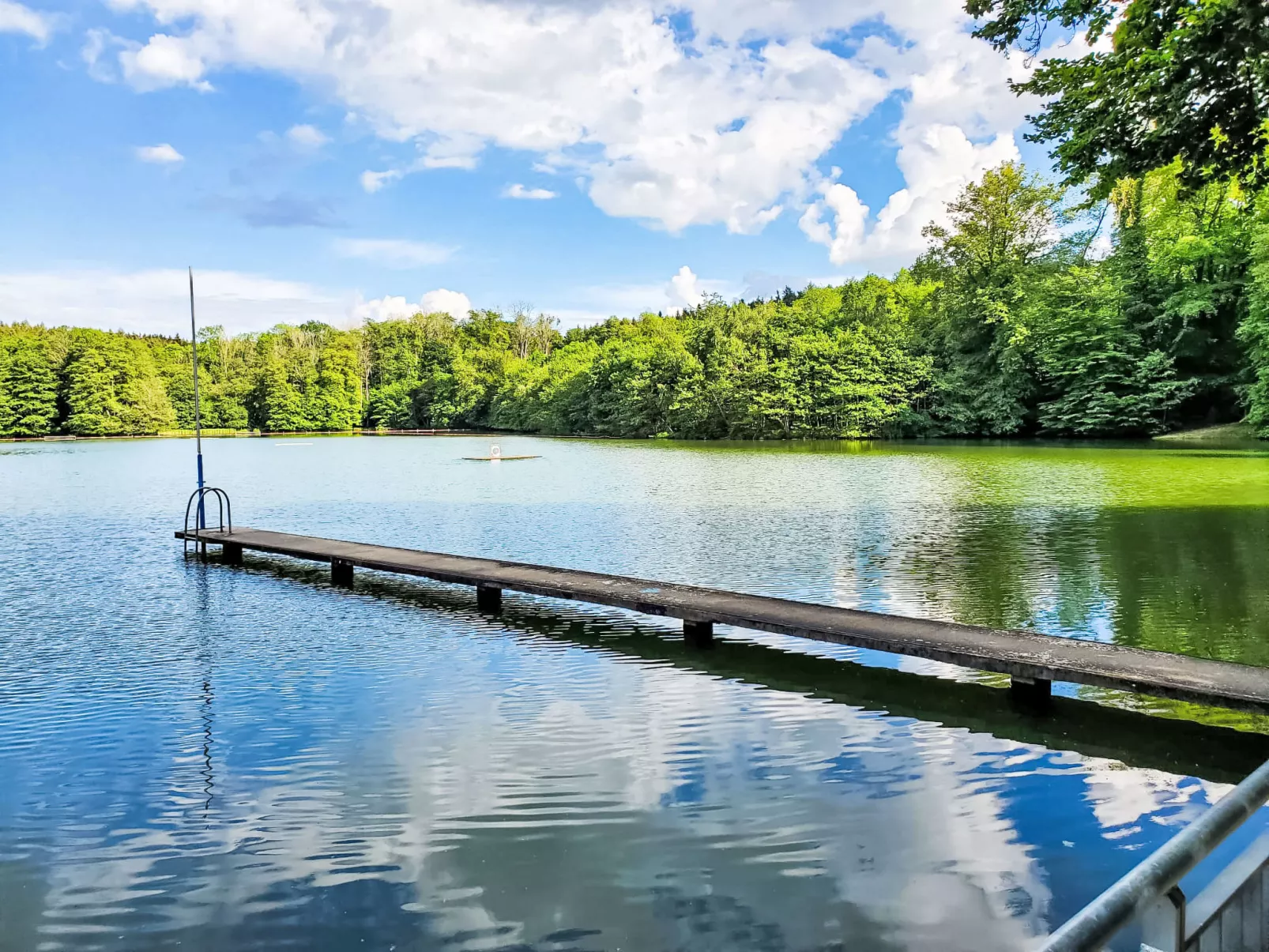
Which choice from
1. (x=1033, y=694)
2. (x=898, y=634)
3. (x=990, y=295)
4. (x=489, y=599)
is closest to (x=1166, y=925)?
(x=1033, y=694)

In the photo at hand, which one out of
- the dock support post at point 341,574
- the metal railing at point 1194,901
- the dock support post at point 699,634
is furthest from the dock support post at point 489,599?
the metal railing at point 1194,901

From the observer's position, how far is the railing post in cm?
151

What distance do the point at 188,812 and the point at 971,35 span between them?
1450 centimetres

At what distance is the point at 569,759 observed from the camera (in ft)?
17.0

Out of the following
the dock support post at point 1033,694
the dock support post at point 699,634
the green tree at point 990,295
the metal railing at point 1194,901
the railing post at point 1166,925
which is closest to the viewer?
the metal railing at point 1194,901

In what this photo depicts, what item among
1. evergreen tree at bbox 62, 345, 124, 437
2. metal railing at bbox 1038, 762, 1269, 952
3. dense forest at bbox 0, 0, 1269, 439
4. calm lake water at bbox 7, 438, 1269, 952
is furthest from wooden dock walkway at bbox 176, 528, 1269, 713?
evergreen tree at bbox 62, 345, 124, 437

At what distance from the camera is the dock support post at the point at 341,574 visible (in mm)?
10930

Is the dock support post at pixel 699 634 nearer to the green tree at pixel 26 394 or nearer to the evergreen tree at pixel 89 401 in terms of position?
the evergreen tree at pixel 89 401

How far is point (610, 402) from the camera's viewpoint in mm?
68062

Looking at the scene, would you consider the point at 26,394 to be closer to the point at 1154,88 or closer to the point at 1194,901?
the point at 1154,88

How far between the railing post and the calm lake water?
79.4 inches

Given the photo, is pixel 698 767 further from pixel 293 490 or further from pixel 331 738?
pixel 293 490

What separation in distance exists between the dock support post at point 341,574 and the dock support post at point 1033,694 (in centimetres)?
780

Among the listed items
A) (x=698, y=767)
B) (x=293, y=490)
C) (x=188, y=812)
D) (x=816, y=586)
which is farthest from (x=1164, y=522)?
(x=293, y=490)
